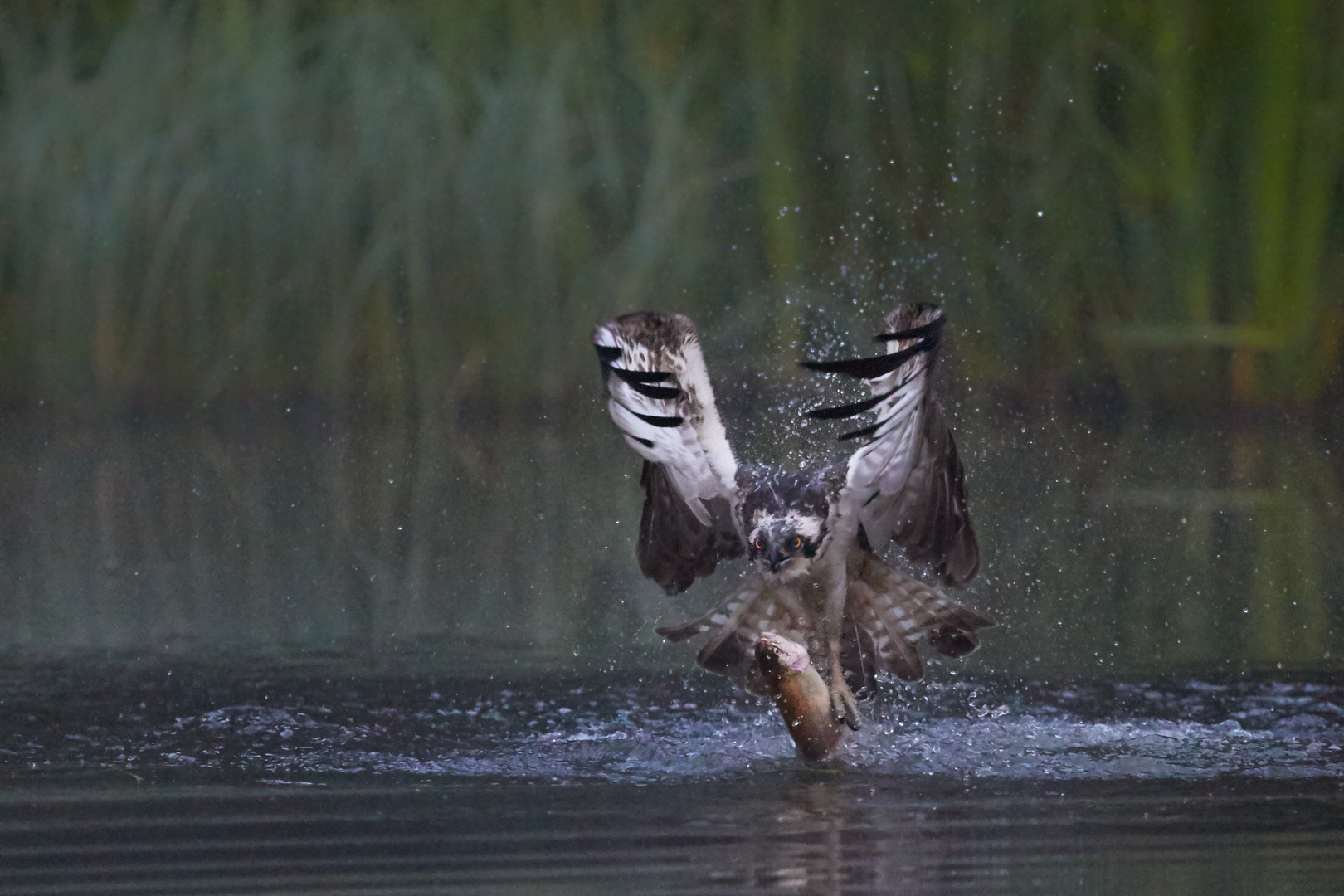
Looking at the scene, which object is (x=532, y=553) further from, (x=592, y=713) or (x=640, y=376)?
(x=640, y=376)

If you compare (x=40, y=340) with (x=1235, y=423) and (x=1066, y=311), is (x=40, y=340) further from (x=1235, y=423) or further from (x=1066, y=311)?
(x=1235, y=423)

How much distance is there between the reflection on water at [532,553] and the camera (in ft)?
15.2

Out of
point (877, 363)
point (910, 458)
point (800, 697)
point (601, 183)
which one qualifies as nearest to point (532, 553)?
point (910, 458)

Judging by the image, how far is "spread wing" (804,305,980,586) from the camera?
362 centimetres

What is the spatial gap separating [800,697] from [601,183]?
7.02m

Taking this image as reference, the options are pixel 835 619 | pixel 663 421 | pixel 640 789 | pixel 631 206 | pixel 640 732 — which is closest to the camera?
pixel 640 789

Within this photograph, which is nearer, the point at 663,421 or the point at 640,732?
the point at 640,732

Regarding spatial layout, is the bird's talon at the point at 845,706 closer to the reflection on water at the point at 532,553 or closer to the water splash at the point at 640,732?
the water splash at the point at 640,732

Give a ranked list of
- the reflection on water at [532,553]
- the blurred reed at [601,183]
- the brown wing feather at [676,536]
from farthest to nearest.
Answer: the blurred reed at [601,183] < the reflection on water at [532,553] < the brown wing feather at [676,536]

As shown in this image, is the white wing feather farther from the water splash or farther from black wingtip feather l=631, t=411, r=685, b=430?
the water splash

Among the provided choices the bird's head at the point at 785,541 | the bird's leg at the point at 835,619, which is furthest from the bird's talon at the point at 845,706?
the bird's head at the point at 785,541

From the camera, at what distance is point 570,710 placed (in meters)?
3.98

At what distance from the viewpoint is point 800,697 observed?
363 centimetres

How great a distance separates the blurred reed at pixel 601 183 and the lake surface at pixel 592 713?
3.02 meters
